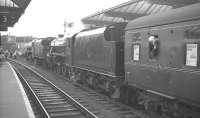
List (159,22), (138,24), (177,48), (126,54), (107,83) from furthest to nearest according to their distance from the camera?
(107,83)
(126,54)
(138,24)
(159,22)
(177,48)

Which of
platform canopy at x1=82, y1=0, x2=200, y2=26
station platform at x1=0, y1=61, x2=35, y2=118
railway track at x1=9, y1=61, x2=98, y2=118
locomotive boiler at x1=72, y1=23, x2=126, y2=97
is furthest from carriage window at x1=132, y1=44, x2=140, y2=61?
platform canopy at x1=82, y1=0, x2=200, y2=26

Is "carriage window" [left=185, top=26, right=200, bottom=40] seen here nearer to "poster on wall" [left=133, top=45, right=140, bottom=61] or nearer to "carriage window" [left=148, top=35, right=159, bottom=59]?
"carriage window" [left=148, top=35, right=159, bottom=59]

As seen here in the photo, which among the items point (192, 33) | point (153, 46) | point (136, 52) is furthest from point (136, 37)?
point (192, 33)

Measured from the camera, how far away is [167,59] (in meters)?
7.41

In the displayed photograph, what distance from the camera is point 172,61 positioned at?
7.20 meters

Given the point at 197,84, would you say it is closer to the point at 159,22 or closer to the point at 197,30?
the point at 197,30

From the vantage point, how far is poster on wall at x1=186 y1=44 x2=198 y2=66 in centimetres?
634

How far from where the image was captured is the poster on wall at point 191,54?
6344 mm

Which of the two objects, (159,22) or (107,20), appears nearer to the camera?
(159,22)

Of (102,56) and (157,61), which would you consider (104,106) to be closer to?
(102,56)

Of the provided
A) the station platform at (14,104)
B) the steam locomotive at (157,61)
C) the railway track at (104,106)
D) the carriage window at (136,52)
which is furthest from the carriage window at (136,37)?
the station platform at (14,104)

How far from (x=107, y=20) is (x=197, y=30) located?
20.5 metres

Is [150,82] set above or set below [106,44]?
below

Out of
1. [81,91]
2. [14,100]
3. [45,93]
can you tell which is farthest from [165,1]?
[14,100]
